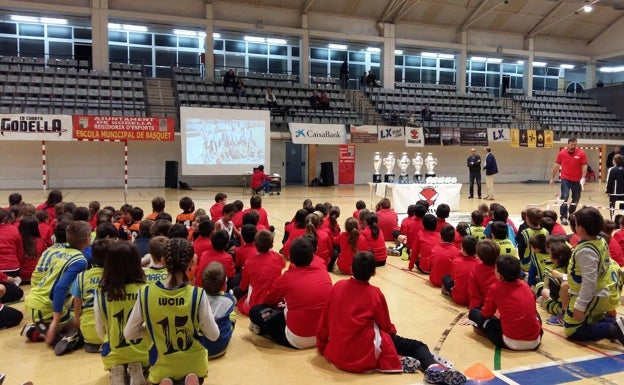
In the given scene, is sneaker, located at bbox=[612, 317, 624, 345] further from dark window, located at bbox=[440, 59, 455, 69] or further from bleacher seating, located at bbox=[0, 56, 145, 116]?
dark window, located at bbox=[440, 59, 455, 69]

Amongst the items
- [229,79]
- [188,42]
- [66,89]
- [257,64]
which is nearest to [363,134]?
[229,79]

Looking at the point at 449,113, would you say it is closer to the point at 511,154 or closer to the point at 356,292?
the point at 511,154

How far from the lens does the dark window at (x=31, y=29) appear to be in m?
20.1

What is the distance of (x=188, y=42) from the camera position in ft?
73.4

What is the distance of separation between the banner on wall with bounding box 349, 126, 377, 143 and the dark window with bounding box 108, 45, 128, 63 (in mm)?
10867

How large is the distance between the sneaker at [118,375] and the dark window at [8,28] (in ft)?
72.4

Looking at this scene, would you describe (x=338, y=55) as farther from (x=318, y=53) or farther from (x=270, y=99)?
(x=270, y=99)

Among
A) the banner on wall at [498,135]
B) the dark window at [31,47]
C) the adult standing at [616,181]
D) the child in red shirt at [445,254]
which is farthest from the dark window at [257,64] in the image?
the child in red shirt at [445,254]

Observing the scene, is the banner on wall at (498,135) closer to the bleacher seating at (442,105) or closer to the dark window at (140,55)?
the bleacher seating at (442,105)

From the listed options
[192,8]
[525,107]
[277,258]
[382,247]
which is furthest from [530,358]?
[525,107]

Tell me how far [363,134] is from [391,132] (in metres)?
1.30

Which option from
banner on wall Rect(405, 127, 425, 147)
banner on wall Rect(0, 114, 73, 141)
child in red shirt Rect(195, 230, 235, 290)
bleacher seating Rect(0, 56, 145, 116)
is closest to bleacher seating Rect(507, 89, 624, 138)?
banner on wall Rect(405, 127, 425, 147)

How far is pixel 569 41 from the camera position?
89.8 ft

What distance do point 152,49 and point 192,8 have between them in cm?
288
